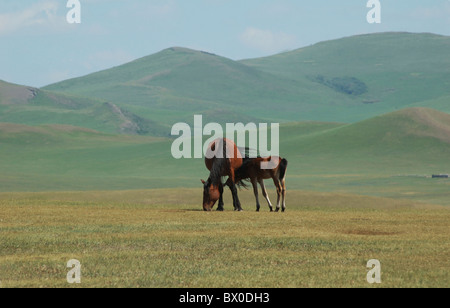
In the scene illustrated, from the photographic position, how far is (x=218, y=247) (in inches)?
758

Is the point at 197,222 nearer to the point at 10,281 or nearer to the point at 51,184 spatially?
the point at 10,281

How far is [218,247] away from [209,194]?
999 centimetres

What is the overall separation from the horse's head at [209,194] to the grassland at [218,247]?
30.1 inches

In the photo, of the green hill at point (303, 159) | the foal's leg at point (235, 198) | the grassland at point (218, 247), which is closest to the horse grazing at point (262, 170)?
the foal's leg at point (235, 198)

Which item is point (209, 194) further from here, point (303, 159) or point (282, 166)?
point (303, 159)

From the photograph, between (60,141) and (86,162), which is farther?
(60,141)

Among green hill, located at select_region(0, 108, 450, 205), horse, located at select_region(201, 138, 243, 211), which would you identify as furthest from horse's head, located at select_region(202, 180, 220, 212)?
green hill, located at select_region(0, 108, 450, 205)

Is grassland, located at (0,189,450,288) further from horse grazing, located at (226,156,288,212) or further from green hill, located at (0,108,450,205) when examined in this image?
green hill, located at (0,108,450,205)

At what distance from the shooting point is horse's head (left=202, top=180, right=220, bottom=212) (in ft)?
95.0

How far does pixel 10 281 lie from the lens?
14.5 meters

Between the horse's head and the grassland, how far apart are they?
0.77 meters
